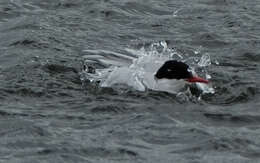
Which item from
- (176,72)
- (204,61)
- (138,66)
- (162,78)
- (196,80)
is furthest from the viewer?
(204,61)

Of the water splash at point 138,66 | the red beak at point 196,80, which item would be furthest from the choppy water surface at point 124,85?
the red beak at point 196,80

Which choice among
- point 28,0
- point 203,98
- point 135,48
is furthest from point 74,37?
point 203,98

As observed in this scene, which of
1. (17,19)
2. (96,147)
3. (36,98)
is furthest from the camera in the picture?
(17,19)

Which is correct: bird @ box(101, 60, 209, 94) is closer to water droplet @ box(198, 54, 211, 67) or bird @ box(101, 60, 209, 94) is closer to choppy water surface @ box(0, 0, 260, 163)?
choppy water surface @ box(0, 0, 260, 163)

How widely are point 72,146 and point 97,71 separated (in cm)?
326

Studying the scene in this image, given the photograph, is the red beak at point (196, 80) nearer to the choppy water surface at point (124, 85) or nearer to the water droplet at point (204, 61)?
the choppy water surface at point (124, 85)

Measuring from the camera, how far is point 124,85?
11.2 meters

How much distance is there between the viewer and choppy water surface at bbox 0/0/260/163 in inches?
348

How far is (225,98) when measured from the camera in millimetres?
10727

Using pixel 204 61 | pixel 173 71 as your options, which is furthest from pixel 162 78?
pixel 204 61

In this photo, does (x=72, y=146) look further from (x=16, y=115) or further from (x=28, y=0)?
(x=28, y=0)

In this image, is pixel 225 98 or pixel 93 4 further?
pixel 93 4

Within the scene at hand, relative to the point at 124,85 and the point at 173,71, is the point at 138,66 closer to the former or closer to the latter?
the point at 124,85

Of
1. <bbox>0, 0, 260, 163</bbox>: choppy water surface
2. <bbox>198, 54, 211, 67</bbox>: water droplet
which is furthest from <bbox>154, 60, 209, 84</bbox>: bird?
<bbox>198, 54, 211, 67</bbox>: water droplet
